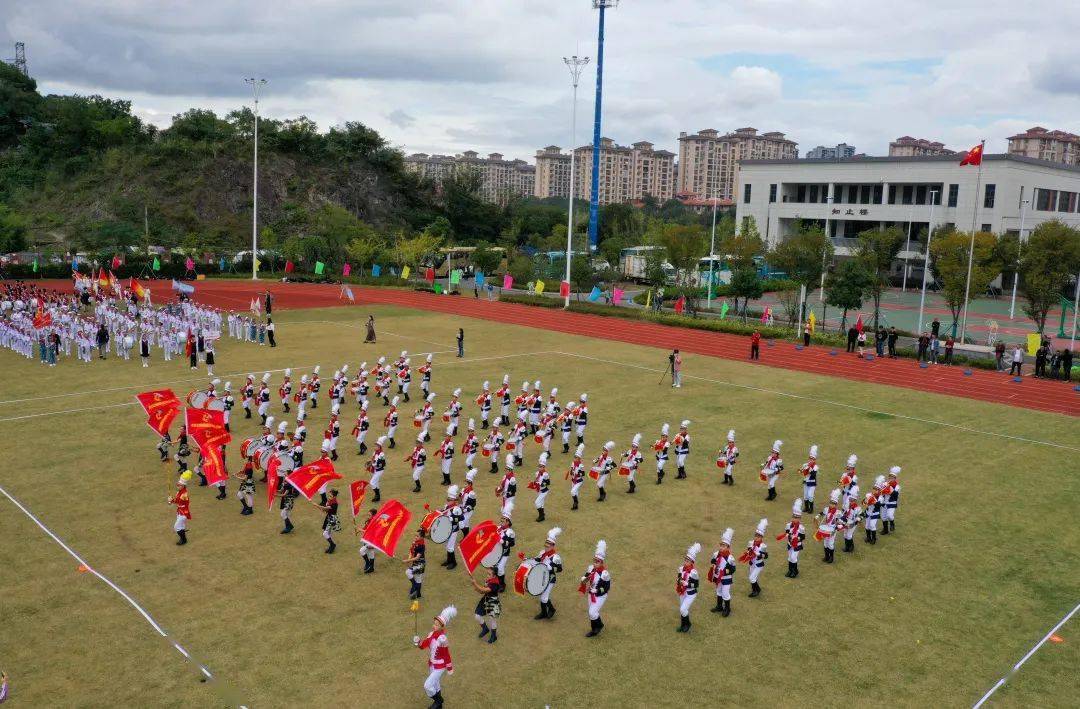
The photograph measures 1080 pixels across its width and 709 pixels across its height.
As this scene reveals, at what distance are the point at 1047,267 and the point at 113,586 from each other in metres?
41.3

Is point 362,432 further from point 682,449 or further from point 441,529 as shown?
point 682,449

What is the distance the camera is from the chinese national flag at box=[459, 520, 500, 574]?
12.7m

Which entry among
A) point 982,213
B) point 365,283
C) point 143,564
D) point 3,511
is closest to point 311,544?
→ point 143,564

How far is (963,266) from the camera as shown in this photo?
136 feet

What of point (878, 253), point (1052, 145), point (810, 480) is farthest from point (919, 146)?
point (810, 480)

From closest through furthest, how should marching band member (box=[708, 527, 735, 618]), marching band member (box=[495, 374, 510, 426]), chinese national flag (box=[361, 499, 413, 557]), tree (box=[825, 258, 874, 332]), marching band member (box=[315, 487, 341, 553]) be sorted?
1. chinese national flag (box=[361, 499, 413, 557])
2. marching band member (box=[708, 527, 735, 618])
3. marching band member (box=[315, 487, 341, 553])
4. marching band member (box=[495, 374, 510, 426])
5. tree (box=[825, 258, 874, 332])

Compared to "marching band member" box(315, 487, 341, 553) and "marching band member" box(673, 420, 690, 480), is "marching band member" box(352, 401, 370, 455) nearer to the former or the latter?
"marching band member" box(315, 487, 341, 553)

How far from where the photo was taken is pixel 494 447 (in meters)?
19.2

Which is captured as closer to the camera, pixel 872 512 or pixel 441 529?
pixel 441 529

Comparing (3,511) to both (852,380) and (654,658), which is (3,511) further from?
(852,380)

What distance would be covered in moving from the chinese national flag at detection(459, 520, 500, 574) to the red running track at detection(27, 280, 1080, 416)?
2392 cm

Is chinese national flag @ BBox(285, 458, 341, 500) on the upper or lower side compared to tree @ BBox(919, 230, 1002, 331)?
lower

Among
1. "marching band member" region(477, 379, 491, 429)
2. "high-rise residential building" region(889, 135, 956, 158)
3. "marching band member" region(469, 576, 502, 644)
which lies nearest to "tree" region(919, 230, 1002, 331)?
"marching band member" region(477, 379, 491, 429)

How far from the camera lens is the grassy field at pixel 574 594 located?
444 inches
